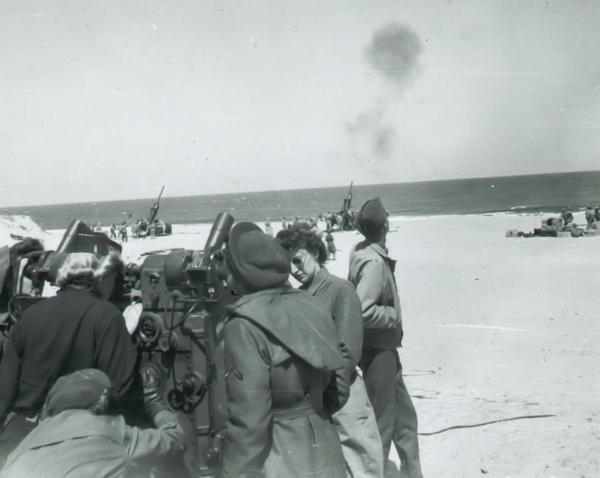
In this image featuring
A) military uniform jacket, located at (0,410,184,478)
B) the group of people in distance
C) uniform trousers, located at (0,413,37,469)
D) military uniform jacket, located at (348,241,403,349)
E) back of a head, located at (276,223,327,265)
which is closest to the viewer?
military uniform jacket, located at (0,410,184,478)

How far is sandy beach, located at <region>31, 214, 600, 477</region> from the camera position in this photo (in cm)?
470

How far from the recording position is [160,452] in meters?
2.73

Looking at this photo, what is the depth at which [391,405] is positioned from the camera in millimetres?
4094

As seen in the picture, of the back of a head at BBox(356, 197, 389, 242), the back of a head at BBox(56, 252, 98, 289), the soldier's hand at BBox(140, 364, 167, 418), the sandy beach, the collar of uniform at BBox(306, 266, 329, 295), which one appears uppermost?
the back of a head at BBox(356, 197, 389, 242)

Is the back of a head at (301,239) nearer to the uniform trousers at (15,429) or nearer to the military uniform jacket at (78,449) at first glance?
the military uniform jacket at (78,449)

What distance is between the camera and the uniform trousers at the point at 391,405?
161 inches

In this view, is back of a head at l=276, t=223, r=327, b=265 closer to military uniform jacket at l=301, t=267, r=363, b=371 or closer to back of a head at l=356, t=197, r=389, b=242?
military uniform jacket at l=301, t=267, r=363, b=371

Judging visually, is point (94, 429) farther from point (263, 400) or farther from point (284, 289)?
point (284, 289)

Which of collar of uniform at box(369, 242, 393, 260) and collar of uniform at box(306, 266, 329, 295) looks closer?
collar of uniform at box(306, 266, 329, 295)

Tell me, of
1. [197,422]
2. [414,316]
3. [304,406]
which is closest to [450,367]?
[414,316]

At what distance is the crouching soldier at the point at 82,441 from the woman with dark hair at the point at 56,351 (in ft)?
1.33

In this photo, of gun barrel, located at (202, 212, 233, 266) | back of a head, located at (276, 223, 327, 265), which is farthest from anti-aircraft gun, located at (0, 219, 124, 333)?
back of a head, located at (276, 223, 327, 265)

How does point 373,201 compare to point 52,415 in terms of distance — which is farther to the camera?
point 373,201

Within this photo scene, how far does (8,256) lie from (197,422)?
5.35 ft
